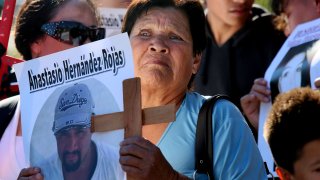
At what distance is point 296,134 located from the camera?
3127 millimetres

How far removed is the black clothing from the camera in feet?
15.4

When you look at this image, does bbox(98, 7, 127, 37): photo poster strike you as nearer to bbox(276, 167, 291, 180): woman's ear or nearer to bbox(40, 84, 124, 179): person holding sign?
bbox(40, 84, 124, 179): person holding sign

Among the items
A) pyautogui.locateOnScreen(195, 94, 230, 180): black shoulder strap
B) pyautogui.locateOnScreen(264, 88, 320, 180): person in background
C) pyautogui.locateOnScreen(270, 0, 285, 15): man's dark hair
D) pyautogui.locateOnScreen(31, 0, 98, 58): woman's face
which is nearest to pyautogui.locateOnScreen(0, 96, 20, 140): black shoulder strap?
pyautogui.locateOnScreen(31, 0, 98, 58): woman's face

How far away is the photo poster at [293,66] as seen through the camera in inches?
155

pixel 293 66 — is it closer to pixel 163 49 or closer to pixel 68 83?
pixel 163 49

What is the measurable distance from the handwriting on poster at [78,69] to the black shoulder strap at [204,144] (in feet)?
1.12

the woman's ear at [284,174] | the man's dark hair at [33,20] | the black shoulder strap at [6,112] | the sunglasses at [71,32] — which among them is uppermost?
the man's dark hair at [33,20]

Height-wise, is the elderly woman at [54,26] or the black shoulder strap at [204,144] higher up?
the elderly woman at [54,26]

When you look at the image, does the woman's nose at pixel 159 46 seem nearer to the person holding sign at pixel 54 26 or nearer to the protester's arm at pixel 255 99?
the person holding sign at pixel 54 26

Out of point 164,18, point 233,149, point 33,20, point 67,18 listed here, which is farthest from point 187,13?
point 33,20

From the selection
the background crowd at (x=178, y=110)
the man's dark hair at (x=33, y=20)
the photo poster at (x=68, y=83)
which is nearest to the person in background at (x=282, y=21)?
the background crowd at (x=178, y=110)

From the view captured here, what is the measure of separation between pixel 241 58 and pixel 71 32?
4.29 feet

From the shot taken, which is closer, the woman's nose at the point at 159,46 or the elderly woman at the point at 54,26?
the woman's nose at the point at 159,46

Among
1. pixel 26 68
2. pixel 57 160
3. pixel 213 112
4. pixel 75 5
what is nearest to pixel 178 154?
pixel 213 112
